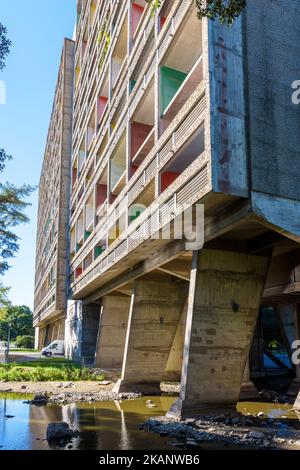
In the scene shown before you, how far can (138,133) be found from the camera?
61.8ft

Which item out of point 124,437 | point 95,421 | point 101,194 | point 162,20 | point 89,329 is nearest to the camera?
point 124,437

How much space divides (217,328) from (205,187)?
4562 millimetres

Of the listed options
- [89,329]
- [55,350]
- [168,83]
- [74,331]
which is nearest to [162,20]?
[168,83]

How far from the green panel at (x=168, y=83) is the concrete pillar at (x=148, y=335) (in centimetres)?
800

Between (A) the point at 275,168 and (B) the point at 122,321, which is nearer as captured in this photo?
(A) the point at 275,168

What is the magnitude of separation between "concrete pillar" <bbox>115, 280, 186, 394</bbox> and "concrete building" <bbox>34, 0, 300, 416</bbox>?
0.05m

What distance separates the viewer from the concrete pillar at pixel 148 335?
18.1 meters

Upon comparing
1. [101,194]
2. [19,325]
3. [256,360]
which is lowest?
[256,360]

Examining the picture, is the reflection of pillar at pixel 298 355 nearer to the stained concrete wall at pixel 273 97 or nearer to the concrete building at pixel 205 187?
the concrete building at pixel 205 187

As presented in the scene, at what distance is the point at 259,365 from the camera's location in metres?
24.0

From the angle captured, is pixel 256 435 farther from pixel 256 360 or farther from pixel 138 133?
pixel 256 360
